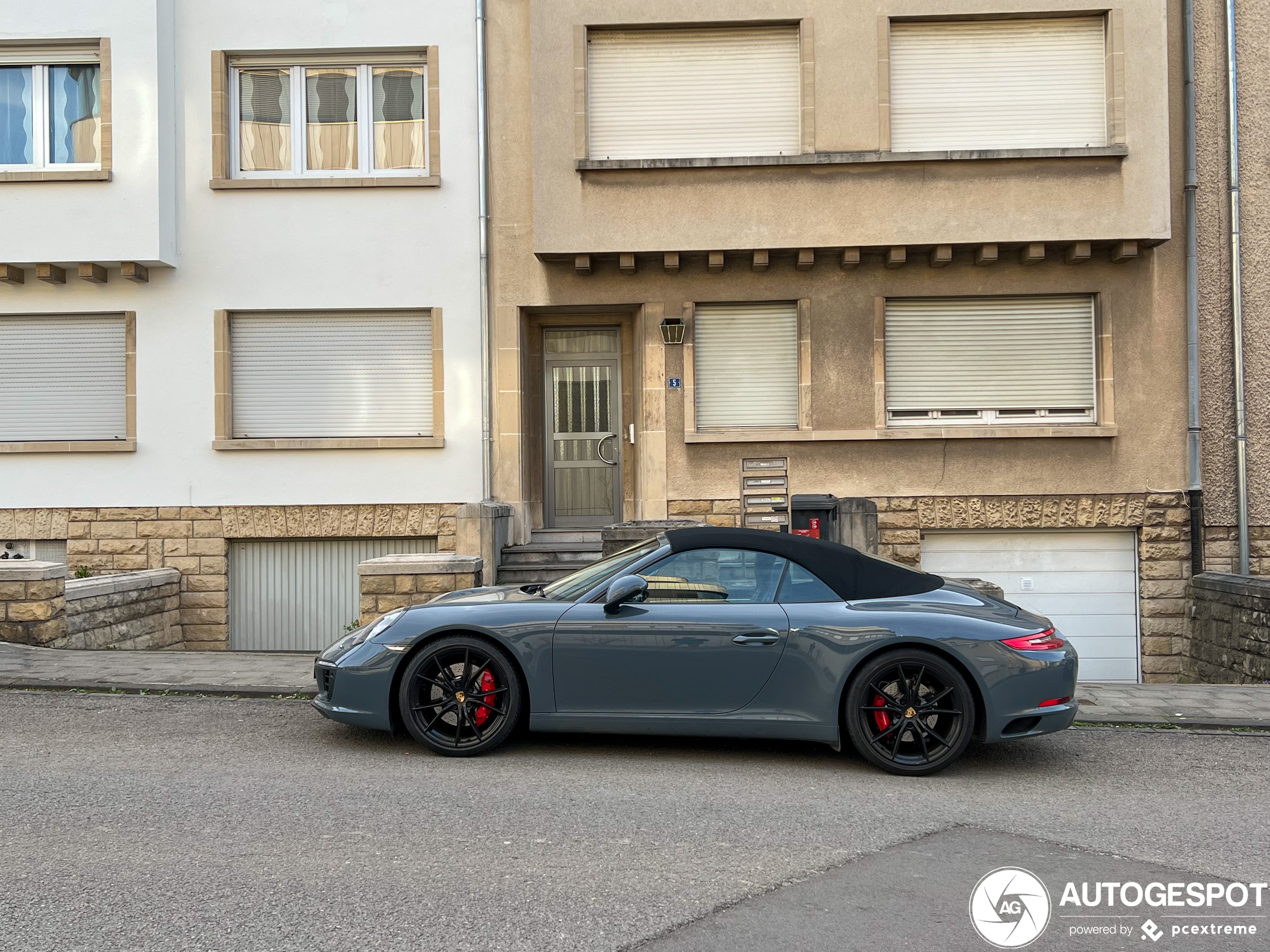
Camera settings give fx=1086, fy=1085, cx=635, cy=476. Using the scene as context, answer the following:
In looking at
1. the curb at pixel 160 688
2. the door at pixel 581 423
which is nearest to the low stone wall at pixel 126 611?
the curb at pixel 160 688

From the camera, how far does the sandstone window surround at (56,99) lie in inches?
503

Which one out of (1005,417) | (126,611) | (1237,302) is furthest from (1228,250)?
(126,611)

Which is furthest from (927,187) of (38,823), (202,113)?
(38,823)

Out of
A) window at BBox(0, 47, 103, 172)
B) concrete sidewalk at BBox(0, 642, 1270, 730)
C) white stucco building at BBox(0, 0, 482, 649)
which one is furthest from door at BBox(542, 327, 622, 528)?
window at BBox(0, 47, 103, 172)

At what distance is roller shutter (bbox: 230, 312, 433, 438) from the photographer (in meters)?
13.2

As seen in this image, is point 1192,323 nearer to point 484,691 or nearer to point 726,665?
point 726,665

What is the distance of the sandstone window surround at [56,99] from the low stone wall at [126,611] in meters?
4.99

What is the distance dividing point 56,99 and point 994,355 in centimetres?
1159

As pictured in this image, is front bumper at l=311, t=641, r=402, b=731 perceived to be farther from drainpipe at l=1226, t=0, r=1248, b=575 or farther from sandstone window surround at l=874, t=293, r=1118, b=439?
drainpipe at l=1226, t=0, r=1248, b=575

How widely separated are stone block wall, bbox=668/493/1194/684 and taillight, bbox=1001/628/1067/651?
6691 mm

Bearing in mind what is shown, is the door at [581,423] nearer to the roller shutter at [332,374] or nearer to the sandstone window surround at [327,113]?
the roller shutter at [332,374]

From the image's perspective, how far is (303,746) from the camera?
6371mm

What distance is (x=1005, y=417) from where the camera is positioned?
12984mm

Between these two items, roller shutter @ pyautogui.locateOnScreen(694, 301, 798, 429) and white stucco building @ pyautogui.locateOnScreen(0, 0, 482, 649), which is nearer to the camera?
white stucco building @ pyautogui.locateOnScreen(0, 0, 482, 649)
